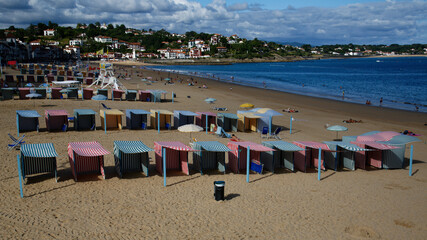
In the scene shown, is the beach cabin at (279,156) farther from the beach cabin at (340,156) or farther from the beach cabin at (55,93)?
the beach cabin at (55,93)

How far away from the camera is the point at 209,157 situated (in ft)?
41.2

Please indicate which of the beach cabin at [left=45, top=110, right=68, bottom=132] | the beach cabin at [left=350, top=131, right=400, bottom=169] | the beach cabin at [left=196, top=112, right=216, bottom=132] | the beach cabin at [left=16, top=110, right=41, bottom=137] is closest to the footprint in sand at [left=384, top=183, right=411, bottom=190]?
the beach cabin at [left=350, top=131, right=400, bottom=169]

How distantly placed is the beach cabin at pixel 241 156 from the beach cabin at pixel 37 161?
5933mm

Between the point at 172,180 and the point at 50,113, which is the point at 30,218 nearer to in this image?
the point at 172,180

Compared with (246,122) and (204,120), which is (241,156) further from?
(246,122)

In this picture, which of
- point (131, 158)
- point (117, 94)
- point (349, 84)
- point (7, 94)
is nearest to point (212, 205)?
point (131, 158)

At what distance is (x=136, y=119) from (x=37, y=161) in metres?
8.10

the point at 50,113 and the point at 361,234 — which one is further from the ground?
the point at 50,113

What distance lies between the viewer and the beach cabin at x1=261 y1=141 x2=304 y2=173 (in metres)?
12.6

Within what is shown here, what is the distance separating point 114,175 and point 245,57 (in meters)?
158

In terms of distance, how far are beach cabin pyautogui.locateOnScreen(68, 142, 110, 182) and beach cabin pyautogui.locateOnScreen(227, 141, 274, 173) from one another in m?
4.41

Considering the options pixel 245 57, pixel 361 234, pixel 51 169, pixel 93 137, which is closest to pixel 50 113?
pixel 93 137

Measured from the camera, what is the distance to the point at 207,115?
19.1m

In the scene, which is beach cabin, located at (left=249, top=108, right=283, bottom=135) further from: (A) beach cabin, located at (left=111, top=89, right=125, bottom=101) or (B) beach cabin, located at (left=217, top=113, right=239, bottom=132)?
(A) beach cabin, located at (left=111, top=89, right=125, bottom=101)
